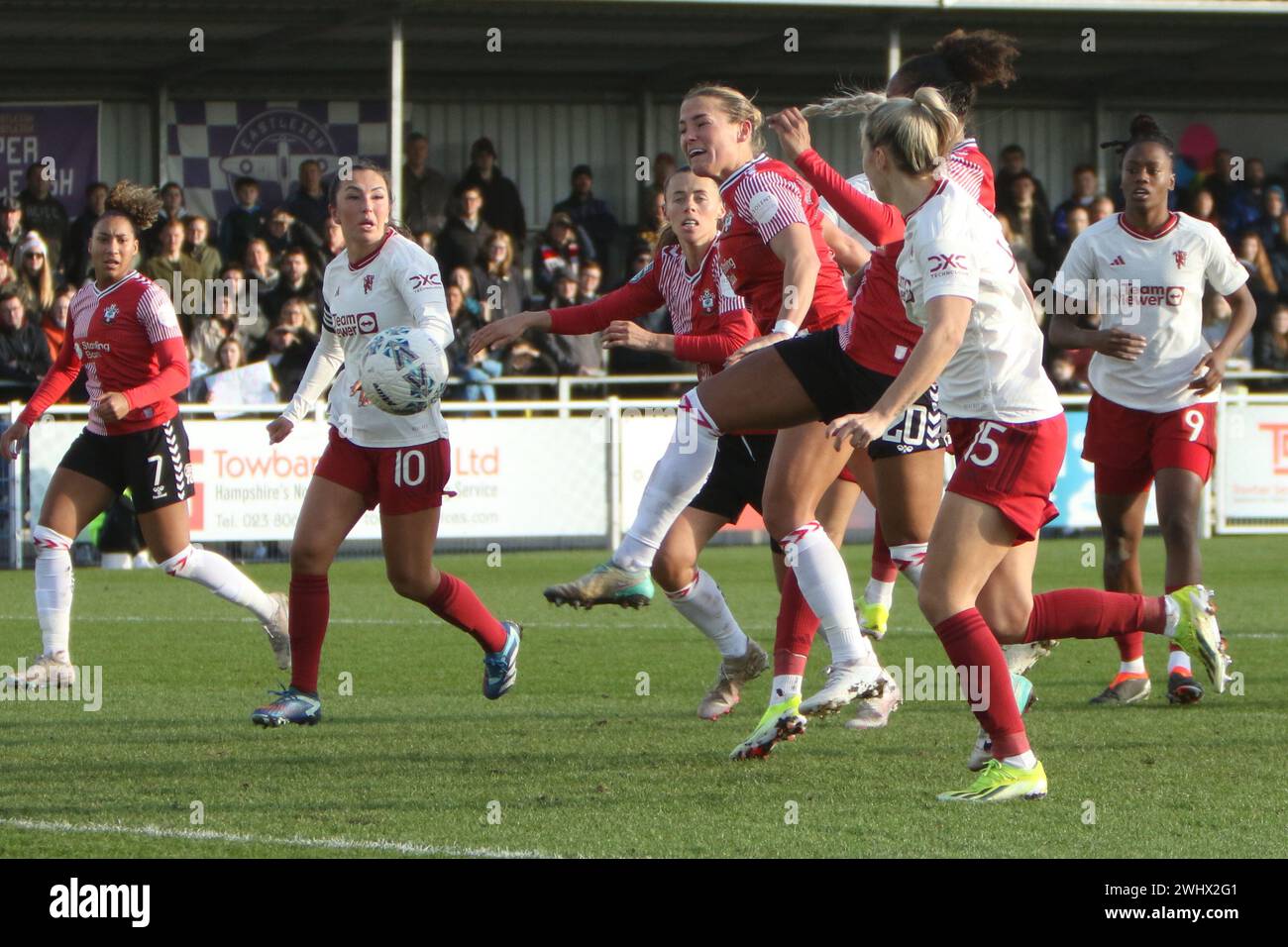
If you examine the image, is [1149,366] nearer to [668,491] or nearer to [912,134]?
[668,491]

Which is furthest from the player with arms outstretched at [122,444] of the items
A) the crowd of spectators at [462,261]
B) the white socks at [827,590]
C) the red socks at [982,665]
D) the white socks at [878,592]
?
the crowd of spectators at [462,261]

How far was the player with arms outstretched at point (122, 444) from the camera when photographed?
29.3 ft

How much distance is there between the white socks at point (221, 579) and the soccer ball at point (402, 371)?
2.10m

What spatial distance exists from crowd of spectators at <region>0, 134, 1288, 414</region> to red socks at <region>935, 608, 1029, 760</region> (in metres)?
10.2

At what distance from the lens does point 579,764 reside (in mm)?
6812

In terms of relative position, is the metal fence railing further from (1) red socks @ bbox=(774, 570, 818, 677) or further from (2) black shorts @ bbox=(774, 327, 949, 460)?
(2) black shorts @ bbox=(774, 327, 949, 460)

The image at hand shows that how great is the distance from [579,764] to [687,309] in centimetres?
190

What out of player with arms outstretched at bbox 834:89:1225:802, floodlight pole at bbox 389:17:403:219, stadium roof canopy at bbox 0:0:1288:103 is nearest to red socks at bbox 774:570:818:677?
player with arms outstretched at bbox 834:89:1225:802
